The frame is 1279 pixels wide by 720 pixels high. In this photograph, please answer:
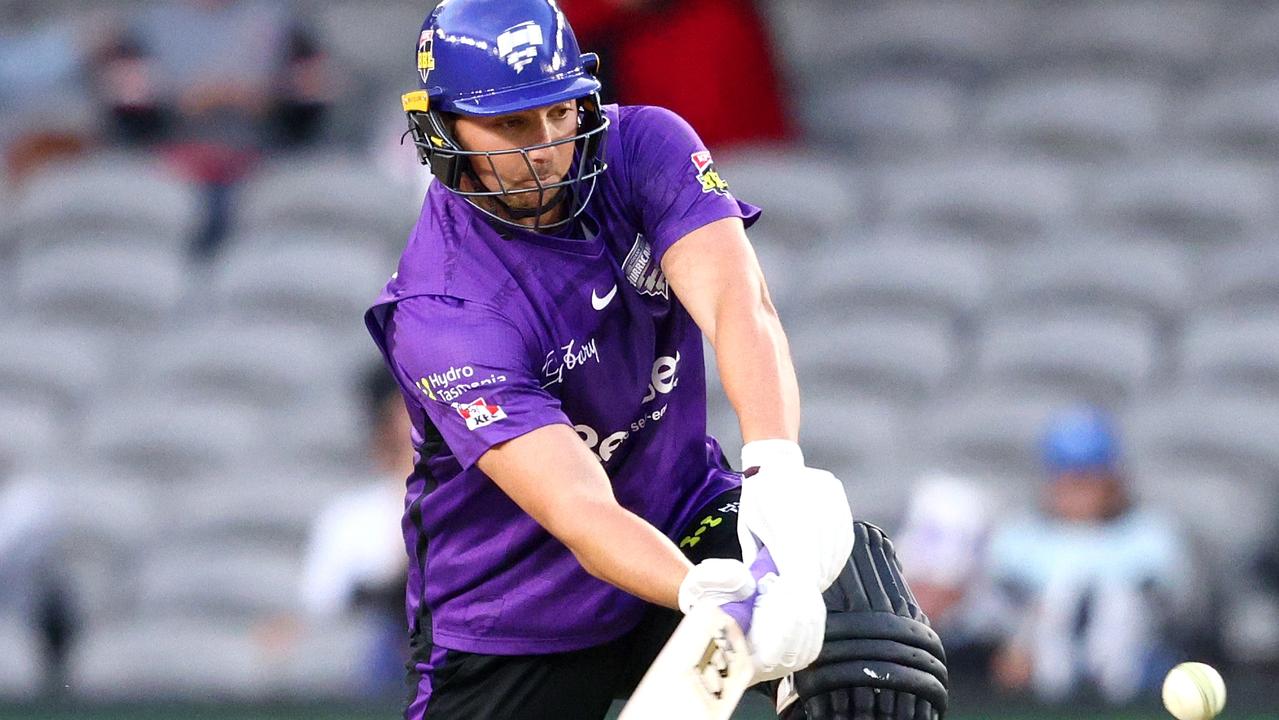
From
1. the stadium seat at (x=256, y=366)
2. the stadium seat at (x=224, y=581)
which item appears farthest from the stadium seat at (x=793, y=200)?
the stadium seat at (x=224, y=581)

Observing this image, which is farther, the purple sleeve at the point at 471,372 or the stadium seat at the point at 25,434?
the stadium seat at the point at 25,434

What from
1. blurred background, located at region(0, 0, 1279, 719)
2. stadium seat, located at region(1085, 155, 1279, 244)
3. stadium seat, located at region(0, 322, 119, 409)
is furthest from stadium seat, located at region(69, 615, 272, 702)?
stadium seat, located at region(1085, 155, 1279, 244)

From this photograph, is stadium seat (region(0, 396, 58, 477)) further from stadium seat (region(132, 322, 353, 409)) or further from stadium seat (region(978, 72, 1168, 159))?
stadium seat (region(978, 72, 1168, 159))

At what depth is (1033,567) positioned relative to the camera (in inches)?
226

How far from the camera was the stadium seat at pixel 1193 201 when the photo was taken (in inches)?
268

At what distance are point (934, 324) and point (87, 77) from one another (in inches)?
139

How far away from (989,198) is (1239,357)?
1.13 metres

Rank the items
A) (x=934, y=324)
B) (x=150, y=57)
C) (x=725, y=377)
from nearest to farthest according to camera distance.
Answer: (x=725, y=377) < (x=934, y=324) < (x=150, y=57)

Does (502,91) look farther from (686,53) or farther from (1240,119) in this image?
(1240,119)

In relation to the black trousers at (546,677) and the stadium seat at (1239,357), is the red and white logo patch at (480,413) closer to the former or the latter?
the black trousers at (546,677)

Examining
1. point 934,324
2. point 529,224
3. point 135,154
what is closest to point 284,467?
point 135,154

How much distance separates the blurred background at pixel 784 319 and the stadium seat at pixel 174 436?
1 cm

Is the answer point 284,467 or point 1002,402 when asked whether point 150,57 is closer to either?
point 284,467

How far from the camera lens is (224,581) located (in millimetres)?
6598
